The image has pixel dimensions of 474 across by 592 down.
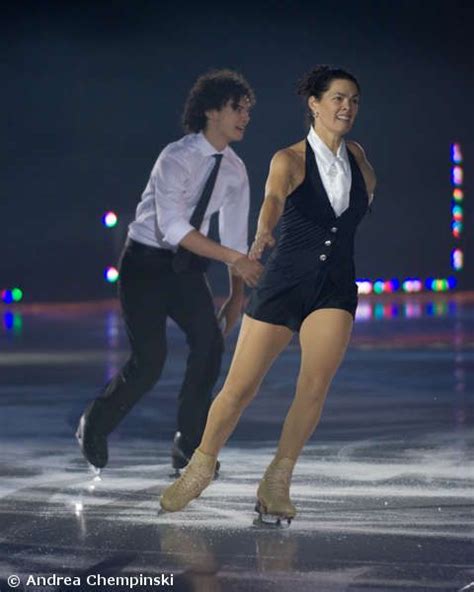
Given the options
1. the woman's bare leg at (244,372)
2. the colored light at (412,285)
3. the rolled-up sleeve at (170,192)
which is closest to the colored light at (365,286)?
the colored light at (412,285)

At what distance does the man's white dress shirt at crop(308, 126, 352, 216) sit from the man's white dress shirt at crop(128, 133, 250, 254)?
1.06 metres

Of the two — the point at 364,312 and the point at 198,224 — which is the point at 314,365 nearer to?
the point at 198,224

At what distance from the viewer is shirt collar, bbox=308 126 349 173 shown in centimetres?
596

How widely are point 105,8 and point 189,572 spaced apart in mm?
19329

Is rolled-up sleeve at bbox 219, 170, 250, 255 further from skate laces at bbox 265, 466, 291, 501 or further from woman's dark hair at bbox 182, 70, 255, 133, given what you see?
skate laces at bbox 265, 466, 291, 501

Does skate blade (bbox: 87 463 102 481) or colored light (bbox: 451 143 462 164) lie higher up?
colored light (bbox: 451 143 462 164)

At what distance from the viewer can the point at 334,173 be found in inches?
235

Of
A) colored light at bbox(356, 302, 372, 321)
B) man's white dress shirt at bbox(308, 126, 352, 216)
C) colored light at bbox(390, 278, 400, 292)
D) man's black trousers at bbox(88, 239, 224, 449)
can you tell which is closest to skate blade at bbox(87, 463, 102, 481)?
man's black trousers at bbox(88, 239, 224, 449)

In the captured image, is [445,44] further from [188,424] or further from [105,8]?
[188,424]

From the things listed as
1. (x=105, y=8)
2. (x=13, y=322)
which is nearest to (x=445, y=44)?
(x=105, y=8)

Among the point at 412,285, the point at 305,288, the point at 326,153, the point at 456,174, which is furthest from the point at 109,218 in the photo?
the point at 305,288

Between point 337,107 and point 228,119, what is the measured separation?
4.41ft

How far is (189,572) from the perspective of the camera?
195 inches

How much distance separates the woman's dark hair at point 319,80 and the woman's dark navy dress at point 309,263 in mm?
267
